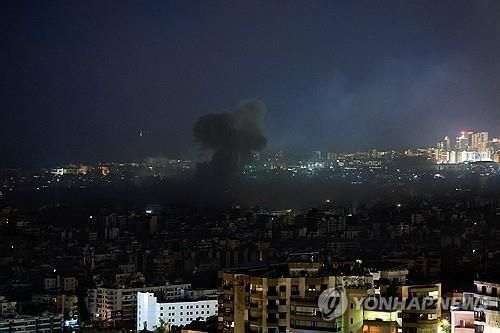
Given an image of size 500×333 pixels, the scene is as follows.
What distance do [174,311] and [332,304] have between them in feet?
14.2

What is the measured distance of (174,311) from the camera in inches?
331

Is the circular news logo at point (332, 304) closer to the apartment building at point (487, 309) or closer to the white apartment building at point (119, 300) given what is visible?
the apartment building at point (487, 309)

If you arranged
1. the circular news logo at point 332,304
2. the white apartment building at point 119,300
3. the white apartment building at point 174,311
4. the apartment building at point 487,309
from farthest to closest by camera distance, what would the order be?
the white apartment building at point 119,300 → the white apartment building at point 174,311 → the circular news logo at point 332,304 → the apartment building at point 487,309

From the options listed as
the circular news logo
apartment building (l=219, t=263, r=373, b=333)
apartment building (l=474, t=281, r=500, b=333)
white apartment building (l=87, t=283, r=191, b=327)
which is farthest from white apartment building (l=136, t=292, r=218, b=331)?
apartment building (l=474, t=281, r=500, b=333)

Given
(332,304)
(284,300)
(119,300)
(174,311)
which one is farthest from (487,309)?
(119,300)

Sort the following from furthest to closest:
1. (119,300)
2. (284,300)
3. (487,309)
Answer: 1. (119,300)
2. (284,300)
3. (487,309)

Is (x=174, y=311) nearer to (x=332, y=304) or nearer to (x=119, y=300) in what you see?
(x=119, y=300)

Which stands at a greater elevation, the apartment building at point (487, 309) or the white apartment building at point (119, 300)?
the apartment building at point (487, 309)

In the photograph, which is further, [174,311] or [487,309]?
[174,311]

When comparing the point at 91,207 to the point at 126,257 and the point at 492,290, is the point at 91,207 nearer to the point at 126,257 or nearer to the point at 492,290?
the point at 126,257

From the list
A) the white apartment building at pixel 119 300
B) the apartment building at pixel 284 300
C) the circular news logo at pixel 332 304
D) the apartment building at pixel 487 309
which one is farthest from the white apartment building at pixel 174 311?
the apartment building at pixel 487 309

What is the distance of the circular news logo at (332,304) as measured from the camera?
4273mm

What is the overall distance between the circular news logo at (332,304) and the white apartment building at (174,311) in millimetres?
4015

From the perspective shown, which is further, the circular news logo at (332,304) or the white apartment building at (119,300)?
the white apartment building at (119,300)
